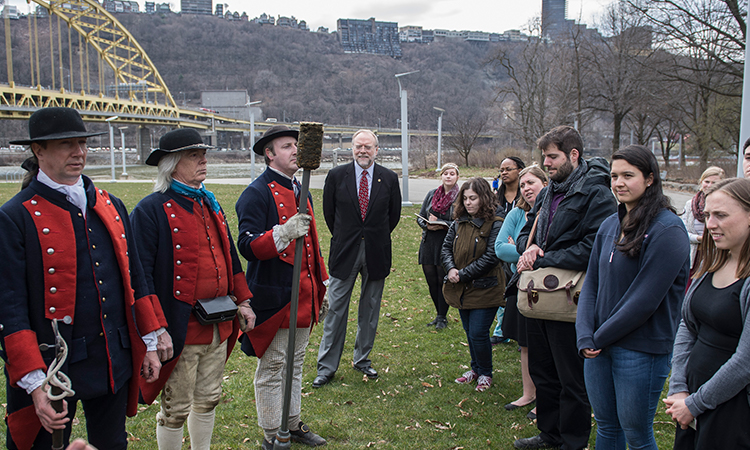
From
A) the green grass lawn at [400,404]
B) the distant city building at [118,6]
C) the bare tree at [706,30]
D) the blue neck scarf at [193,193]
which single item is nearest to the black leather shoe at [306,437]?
the green grass lawn at [400,404]

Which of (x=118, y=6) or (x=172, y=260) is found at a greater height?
(x=118, y=6)

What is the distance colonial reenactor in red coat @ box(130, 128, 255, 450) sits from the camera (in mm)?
2949

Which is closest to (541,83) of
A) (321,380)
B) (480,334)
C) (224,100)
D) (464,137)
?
(464,137)

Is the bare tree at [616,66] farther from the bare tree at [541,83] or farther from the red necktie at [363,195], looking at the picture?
the red necktie at [363,195]

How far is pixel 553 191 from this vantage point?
351 cm

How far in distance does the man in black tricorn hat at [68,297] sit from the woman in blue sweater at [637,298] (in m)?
2.40

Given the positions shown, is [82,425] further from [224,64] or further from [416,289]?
[224,64]

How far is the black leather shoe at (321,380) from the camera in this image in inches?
187

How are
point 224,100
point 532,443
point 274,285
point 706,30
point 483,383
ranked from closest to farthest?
point 274,285
point 532,443
point 483,383
point 706,30
point 224,100

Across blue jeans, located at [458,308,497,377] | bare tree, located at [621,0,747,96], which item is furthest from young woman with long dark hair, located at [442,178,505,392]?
bare tree, located at [621,0,747,96]

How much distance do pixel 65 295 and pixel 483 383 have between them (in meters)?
3.61

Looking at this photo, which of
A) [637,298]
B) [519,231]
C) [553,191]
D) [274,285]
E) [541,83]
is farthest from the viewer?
[541,83]

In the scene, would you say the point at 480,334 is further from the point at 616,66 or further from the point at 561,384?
the point at 616,66

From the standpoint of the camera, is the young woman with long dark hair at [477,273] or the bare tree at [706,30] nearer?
the young woman with long dark hair at [477,273]
